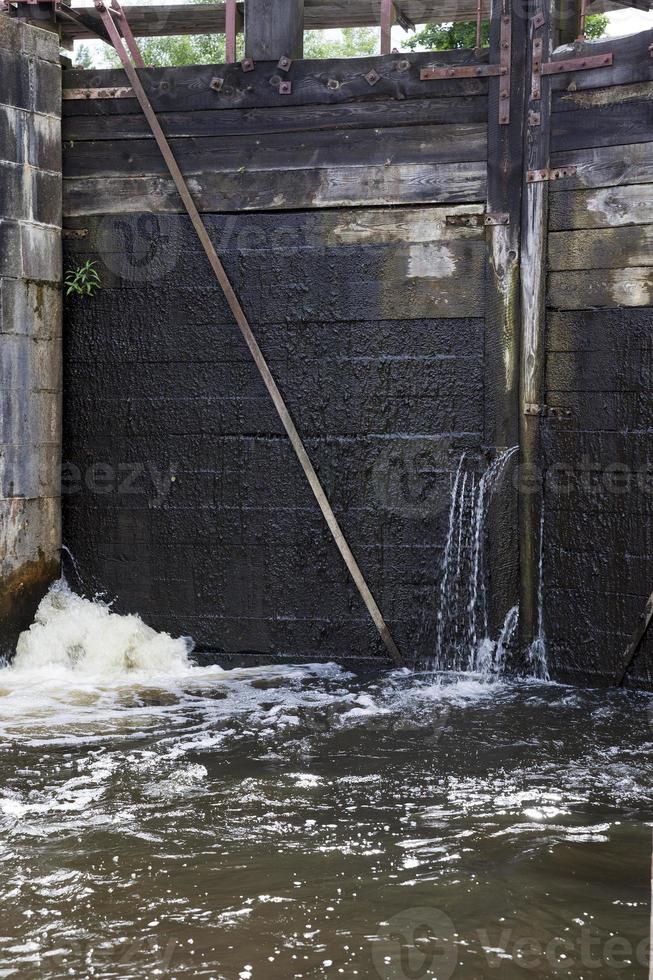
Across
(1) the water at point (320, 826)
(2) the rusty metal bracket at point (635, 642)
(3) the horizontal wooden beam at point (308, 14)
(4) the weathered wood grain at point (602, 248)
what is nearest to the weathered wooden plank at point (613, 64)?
(4) the weathered wood grain at point (602, 248)

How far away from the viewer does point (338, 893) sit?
4.18m

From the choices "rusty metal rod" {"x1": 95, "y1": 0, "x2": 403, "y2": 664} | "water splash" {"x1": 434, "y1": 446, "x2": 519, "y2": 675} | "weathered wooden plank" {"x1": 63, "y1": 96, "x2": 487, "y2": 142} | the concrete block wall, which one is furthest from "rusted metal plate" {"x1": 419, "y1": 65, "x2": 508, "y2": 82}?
the concrete block wall

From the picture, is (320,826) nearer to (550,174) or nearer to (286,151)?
(550,174)

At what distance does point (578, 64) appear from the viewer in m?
7.07

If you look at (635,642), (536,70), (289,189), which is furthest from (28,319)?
(635,642)

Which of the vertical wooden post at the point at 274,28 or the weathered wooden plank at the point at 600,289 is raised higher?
the vertical wooden post at the point at 274,28

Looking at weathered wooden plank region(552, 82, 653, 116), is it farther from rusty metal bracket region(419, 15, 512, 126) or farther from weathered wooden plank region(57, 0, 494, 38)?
weathered wooden plank region(57, 0, 494, 38)

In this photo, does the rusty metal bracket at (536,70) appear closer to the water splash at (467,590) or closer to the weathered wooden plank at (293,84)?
the weathered wooden plank at (293,84)

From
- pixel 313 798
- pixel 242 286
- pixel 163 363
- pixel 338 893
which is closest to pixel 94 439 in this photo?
pixel 163 363

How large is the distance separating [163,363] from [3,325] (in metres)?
1.10

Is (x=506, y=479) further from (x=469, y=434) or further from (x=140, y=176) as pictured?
(x=140, y=176)

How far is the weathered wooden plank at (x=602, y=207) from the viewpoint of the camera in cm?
696

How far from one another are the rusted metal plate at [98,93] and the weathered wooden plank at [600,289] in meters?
3.21

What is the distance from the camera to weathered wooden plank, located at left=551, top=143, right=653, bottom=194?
6.94m
